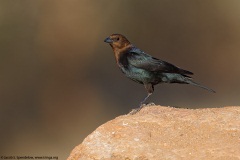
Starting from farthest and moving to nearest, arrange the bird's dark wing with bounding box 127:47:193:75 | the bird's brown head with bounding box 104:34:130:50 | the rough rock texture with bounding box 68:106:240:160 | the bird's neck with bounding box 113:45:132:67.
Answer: the bird's brown head with bounding box 104:34:130:50, the bird's neck with bounding box 113:45:132:67, the bird's dark wing with bounding box 127:47:193:75, the rough rock texture with bounding box 68:106:240:160

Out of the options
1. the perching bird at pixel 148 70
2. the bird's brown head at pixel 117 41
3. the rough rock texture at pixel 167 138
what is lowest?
the rough rock texture at pixel 167 138

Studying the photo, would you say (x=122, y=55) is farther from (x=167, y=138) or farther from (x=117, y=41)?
(x=167, y=138)

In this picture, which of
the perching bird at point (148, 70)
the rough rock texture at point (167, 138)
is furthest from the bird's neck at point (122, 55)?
the rough rock texture at point (167, 138)

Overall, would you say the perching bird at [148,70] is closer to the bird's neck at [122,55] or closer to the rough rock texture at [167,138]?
the bird's neck at [122,55]

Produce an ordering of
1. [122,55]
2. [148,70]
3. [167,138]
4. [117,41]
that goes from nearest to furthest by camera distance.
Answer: [167,138] < [148,70] < [122,55] < [117,41]

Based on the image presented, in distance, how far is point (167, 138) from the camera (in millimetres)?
8523

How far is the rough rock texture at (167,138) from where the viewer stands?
8180 millimetres

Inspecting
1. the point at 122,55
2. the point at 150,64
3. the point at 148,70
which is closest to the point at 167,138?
the point at 148,70

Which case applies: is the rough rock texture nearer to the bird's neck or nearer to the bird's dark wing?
the bird's dark wing

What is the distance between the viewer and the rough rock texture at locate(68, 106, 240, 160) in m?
8.18

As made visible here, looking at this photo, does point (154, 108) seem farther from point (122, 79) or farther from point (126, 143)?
point (122, 79)

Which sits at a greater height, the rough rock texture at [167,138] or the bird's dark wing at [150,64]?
the bird's dark wing at [150,64]

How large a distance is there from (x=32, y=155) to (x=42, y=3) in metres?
4.88

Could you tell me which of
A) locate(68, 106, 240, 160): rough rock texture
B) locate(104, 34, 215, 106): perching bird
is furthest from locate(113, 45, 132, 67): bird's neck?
locate(68, 106, 240, 160): rough rock texture
